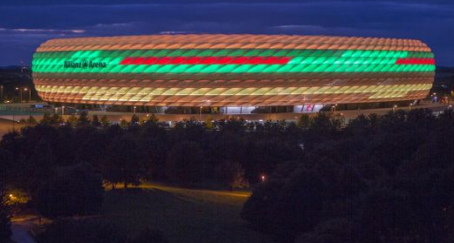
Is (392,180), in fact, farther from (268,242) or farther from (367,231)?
(367,231)

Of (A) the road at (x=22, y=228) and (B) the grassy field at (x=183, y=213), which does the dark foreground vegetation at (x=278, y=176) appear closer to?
(A) the road at (x=22, y=228)

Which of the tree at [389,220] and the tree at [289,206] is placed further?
the tree at [289,206]

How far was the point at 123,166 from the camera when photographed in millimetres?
29172

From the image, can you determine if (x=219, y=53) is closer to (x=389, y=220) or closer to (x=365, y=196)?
(x=365, y=196)

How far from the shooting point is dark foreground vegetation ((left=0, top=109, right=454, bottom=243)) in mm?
16391

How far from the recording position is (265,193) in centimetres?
2269

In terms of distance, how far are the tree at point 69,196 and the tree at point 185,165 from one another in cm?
707

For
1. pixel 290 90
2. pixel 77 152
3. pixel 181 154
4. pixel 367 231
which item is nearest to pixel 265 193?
pixel 367 231

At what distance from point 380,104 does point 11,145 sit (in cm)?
4880

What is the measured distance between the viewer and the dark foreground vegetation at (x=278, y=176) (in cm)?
1639

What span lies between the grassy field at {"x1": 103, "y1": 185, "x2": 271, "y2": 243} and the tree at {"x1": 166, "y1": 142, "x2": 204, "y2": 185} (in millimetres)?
1166

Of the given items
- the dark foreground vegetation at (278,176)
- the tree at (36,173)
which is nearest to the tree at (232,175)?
the dark foreground vegetation at (278,176)

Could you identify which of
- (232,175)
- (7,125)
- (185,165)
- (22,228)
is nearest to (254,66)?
(7,125)

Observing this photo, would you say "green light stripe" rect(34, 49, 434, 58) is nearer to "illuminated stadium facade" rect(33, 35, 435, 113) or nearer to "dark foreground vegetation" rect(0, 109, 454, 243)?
"illuminated stadium facade" rect(33, 35, 435, 113)
